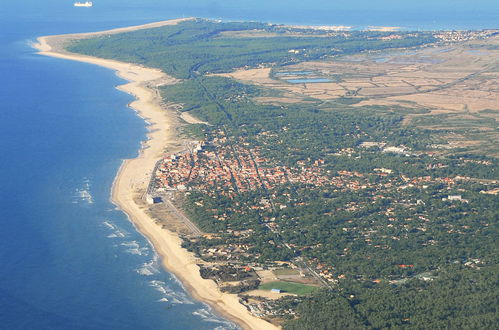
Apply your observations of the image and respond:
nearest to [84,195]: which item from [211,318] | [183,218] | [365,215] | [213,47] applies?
[183,218]

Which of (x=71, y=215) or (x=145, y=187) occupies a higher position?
(x=145, y=187)

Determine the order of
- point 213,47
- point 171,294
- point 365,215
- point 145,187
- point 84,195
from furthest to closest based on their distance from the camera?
1. point 213,47
2. point 145,187
3. point 84,195
4. point 365,215
5. point 171,294

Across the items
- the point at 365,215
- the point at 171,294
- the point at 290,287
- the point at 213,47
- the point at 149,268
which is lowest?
the point at 171,294

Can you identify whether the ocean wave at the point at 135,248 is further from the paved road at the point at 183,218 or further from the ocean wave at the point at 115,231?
the paved road at the point at 183,218

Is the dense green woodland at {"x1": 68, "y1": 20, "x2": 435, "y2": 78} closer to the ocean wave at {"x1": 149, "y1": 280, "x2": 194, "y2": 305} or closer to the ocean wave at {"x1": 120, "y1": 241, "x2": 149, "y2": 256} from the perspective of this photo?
the ocean wave at {"x1": 120, "y1": 241, "x2": 149, "y2": 256}

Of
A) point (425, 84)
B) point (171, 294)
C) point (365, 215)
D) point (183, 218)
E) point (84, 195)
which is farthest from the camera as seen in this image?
point (425, 84)

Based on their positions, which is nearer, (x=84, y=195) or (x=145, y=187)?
(x=84, y=195)

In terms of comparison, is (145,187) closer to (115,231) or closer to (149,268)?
(115,231)

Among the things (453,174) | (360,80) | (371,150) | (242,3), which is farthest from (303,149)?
(242,3)
